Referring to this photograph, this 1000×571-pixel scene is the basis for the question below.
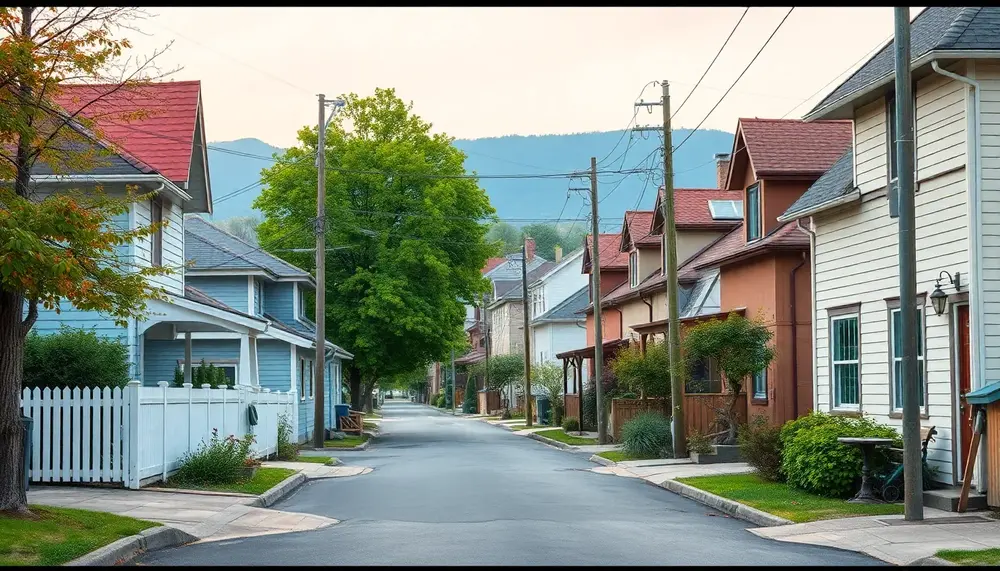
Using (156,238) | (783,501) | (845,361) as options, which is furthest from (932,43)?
(156,238)

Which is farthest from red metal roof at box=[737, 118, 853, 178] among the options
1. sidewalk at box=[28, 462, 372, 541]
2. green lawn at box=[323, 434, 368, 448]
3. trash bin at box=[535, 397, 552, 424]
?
trash bin at box=[535, 397, 552, 424]

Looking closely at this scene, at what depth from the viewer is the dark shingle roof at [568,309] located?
6512 cm

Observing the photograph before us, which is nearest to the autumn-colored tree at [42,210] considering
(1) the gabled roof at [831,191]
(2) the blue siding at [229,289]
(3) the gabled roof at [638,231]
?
(1) the gabled roof at [831,191]

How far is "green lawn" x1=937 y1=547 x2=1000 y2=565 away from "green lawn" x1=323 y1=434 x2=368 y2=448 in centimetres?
2691

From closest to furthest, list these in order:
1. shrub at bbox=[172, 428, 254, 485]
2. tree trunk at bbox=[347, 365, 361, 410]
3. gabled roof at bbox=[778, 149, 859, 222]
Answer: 1. shrub at bbox=[172, 428, 254, 485]
2. gabled roof at bbox=[778, 149, 859, 222]
3. tree trunk at bbox=[347, 365, 361, 410]

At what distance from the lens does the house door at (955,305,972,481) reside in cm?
1598

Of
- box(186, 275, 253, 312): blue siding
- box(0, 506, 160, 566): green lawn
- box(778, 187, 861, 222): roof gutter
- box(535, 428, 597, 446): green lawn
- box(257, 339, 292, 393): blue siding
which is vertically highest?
box(778, 187, 861, 222): roof gutter

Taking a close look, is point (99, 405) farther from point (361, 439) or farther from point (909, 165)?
point (361, 439)

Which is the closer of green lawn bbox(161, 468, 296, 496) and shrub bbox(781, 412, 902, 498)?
shrub bbox(781, 412, 902, 498)

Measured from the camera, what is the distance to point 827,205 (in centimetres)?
2050

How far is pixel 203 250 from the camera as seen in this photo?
1480 inches

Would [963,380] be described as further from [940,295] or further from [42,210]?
[42,210]

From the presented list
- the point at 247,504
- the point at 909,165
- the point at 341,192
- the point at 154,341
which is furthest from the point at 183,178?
the point at 341,192

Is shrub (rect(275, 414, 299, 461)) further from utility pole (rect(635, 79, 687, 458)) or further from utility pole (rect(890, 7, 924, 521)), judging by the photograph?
utility pole (rect(890, 7, 924, 521))
